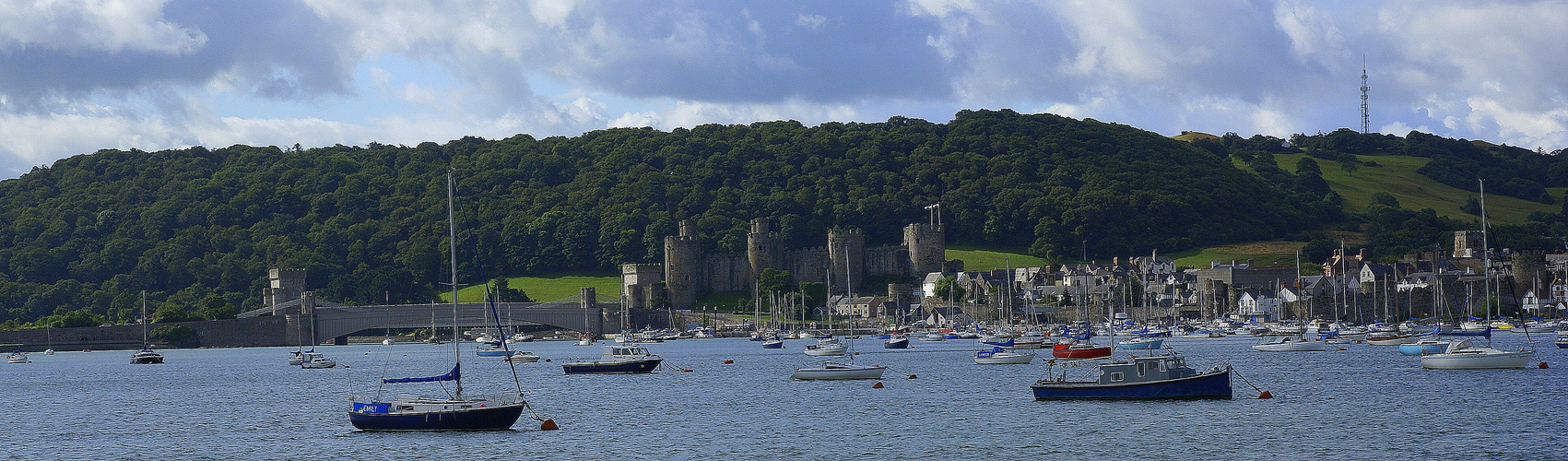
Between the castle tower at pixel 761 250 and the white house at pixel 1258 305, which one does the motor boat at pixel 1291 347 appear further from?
the castle tower at pixel 761 250

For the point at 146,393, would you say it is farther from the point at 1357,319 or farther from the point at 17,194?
the point at 17,194

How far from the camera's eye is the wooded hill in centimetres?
15350

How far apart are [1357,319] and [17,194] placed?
143 m

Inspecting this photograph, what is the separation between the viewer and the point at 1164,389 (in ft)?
131

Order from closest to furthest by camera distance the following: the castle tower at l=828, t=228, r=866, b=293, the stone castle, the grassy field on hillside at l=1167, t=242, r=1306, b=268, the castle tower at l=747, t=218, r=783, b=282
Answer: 1. the stone castle
2. the castle tower at l=828, t=228, r=866, b=293
3. the grassy field on hillside at l=1167, t=242, r=1306, b=268
4. the castle tower at l=747, t=218, r=783, b=282

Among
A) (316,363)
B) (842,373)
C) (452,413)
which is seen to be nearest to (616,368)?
(842,373)

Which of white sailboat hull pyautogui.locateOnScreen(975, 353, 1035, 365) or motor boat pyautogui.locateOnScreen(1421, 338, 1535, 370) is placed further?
white sailboat hull pyautogui.locateOnScreen(975, 353, 1035, 365)

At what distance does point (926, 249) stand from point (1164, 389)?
107062 mm

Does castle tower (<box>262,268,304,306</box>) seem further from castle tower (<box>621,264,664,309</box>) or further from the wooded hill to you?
castle tower (<box>621,264,664,309</box>)

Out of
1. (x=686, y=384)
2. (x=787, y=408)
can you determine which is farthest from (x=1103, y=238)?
(x=787, y=408)

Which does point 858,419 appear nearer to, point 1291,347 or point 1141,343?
point 1291,347

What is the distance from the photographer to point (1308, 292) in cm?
11344

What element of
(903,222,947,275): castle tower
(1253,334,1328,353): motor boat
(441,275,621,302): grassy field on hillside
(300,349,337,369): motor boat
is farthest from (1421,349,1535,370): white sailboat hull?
(441,275,621,302): grassy field on hillside

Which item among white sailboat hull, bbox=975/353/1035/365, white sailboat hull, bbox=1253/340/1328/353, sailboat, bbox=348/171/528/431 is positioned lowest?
white sailboat hull, bbox=1253/340/1328/353
